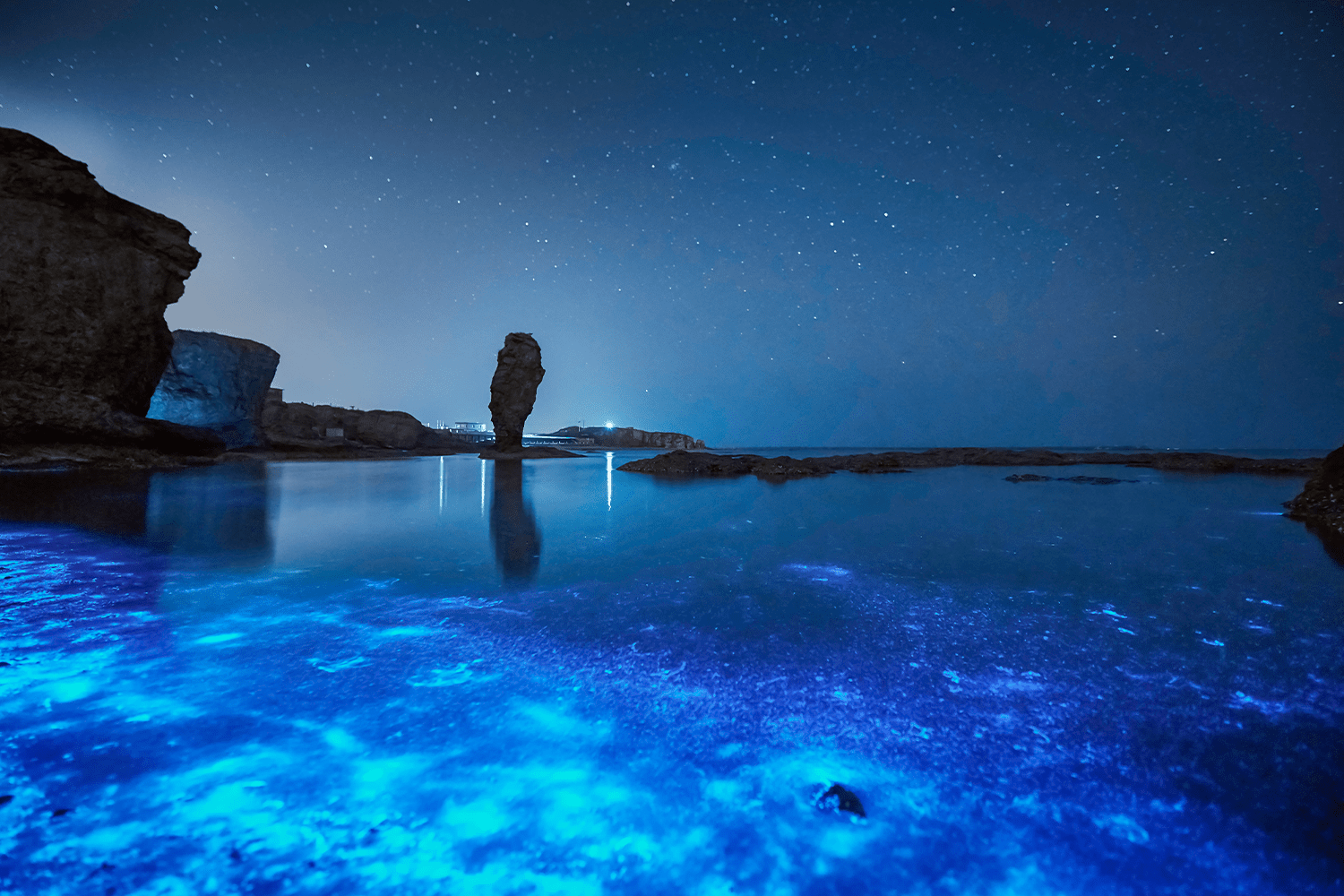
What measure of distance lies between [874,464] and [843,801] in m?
19.0

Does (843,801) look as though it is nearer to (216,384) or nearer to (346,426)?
(216,384)

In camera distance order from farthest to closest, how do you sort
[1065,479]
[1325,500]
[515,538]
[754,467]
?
[754,467] → [1065,479] → [1325,500] → [515,538]

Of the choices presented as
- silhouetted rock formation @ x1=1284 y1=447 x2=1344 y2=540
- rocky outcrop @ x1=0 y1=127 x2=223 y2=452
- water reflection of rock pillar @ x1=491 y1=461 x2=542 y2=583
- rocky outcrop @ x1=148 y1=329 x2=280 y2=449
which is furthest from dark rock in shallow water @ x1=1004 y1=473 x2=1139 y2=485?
rocky outcrop @ x1=148 y1=329 x2=280 y2=449

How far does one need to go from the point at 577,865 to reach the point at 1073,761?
1.71m

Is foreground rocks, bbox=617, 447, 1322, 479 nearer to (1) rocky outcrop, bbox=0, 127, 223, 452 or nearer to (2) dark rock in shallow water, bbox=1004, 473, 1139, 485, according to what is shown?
(2) dark rock in shallow water, bbox=1004, 473, 1139, 485

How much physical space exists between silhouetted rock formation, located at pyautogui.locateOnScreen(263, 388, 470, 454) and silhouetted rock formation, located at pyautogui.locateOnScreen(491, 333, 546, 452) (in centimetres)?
566

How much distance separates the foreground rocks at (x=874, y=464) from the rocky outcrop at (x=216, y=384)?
2623cm

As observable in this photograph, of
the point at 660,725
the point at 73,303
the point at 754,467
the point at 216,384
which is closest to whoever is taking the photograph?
the point at 660,725

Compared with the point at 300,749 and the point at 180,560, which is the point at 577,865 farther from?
the point at 180,560

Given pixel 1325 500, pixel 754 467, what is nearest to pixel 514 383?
pixel 754 467

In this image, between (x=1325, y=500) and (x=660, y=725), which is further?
(x=1325, y=500)

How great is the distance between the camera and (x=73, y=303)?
1454cm

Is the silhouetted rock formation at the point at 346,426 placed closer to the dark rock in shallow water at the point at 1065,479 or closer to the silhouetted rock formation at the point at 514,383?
the silhouetted rock formation at the point at 514,383

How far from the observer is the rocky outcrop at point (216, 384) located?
28531mm
